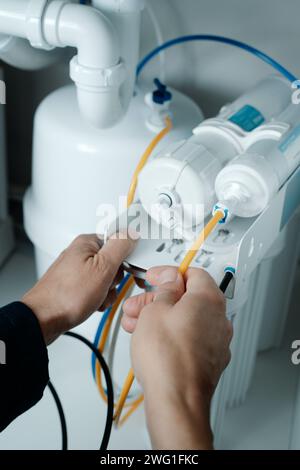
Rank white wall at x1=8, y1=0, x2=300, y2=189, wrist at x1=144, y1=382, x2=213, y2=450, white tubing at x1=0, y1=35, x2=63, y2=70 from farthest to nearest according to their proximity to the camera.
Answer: white wall at x1=8, y1=0, x2=300, y2=189 → white tubing at x1=0, y1=35, x2=63, y2=70 → wrist at x1=144, y1=382, x2=213, y2=450

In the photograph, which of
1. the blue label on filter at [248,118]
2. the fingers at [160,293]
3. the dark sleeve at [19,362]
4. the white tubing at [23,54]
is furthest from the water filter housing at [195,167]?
the white tubing at [23,54]

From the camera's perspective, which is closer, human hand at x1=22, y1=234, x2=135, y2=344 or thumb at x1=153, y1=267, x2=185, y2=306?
thumb at x1=153, y1=267, x2=185, y2=306

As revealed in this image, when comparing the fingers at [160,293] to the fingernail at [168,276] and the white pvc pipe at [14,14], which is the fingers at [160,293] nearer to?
the fingernail at [168,276]

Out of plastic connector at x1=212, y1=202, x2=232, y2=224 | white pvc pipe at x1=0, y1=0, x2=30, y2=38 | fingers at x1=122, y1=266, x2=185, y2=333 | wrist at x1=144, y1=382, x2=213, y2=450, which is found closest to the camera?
wrist at x1=144, y1=382, x2=213, y2=450

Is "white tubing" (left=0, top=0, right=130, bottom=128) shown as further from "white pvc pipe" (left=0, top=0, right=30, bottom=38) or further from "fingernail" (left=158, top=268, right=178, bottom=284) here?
"fingernail" (left=158, top=268, right=178, bottom=284)

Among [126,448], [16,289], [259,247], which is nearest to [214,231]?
[259,247]

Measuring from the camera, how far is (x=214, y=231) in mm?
794

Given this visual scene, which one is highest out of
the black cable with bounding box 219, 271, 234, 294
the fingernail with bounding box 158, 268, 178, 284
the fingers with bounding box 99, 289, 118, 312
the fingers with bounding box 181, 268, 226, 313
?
the fingers with bounding box 181, 268, 226, 313

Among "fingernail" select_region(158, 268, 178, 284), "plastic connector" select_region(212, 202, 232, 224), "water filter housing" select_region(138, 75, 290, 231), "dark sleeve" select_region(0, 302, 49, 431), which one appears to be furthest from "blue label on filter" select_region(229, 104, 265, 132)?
"dark sleeve" select_region(0, 302, 49, 431)

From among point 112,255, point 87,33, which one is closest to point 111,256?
point 112,255

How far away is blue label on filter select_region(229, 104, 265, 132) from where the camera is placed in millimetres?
877

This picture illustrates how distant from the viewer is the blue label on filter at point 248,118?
0.88 metres

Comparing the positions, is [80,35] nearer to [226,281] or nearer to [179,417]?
[226,281]

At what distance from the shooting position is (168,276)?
2.29 ft
